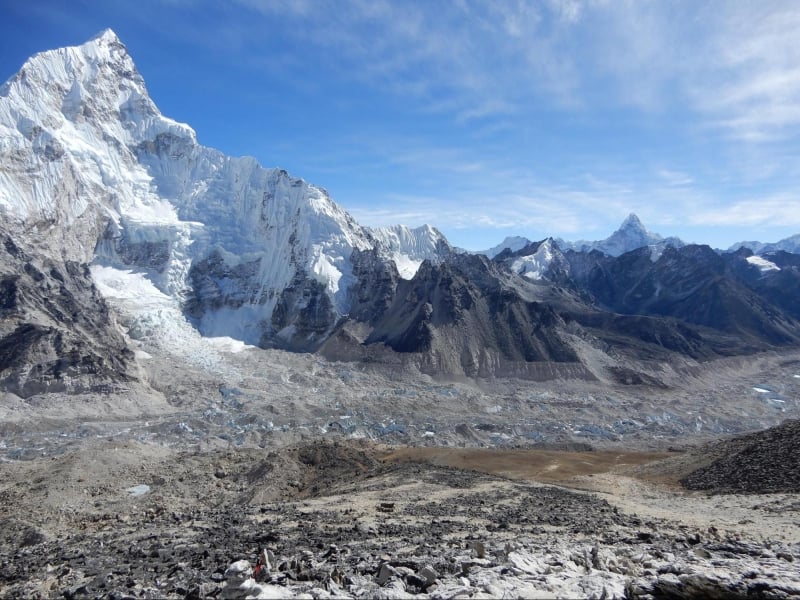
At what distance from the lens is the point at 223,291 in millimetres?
176500

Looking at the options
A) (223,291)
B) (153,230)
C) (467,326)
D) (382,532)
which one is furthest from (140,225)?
(382,532)

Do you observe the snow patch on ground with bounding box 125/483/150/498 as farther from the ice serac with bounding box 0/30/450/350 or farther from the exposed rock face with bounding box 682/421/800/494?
the ice serac with bounding box 0/30/450/350

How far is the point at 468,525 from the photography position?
2269 centimetres

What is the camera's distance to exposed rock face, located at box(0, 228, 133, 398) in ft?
315

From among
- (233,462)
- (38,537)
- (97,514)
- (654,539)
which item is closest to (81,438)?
(233,462)

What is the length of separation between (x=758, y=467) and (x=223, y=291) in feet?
524

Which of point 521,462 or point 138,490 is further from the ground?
point 521,462

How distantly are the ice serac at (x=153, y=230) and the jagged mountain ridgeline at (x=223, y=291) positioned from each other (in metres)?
0.48

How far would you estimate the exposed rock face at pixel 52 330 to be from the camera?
96125 mm

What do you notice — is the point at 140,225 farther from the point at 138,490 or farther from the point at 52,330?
the point at 138,490

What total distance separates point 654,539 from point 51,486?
127 ft

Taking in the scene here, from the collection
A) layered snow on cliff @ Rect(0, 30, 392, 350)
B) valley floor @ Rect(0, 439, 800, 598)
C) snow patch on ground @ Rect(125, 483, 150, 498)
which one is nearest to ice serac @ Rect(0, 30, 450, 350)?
layered snow on cliff @ Rect(0, 30, 392, 350)

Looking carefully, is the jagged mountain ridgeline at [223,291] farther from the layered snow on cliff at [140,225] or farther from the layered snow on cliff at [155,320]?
the layered snow on cliff at [155,320]

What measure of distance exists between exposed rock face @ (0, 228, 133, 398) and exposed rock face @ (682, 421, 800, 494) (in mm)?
92118
